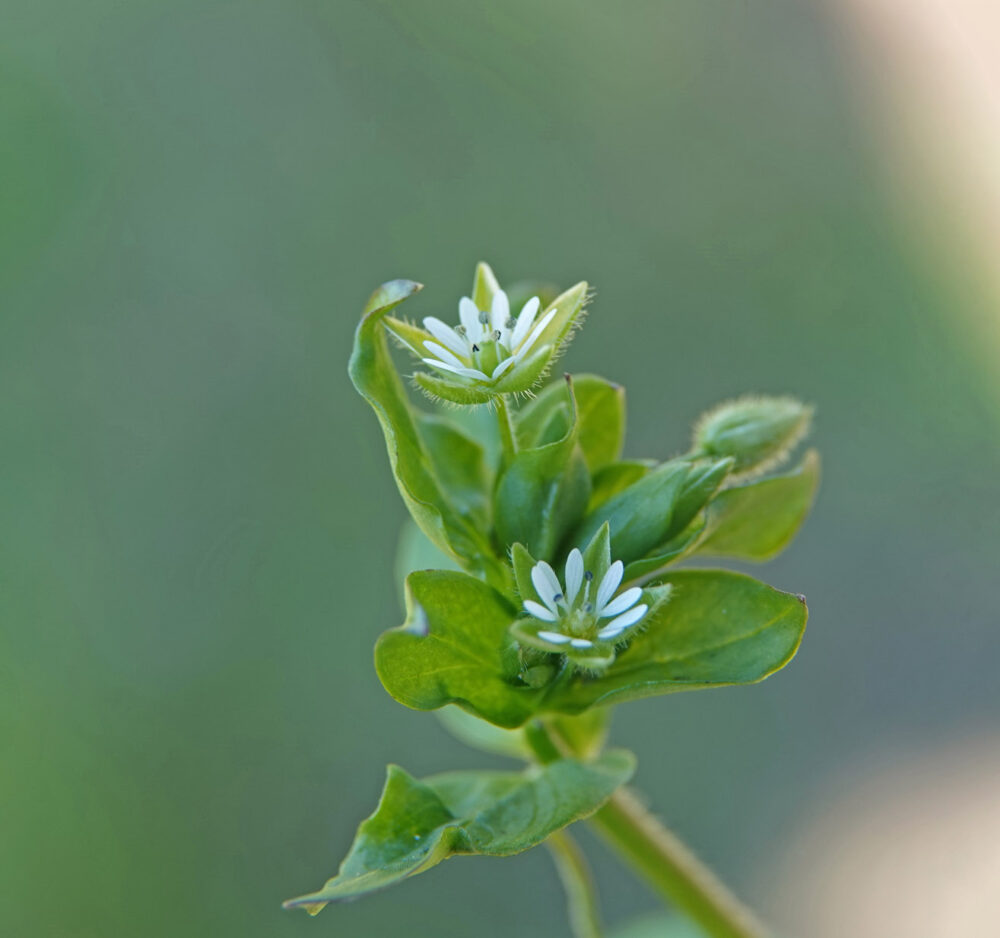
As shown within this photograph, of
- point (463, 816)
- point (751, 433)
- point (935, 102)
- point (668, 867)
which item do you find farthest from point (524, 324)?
point (935, 102)

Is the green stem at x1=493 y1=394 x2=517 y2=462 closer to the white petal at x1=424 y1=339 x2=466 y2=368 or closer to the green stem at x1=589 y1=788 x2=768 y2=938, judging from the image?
the white petal at x1=424 y1=339 x2=466 y2=368

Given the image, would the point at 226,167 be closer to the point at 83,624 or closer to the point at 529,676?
the point at 83,624

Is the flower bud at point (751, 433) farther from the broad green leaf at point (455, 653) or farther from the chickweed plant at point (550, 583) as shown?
the broad green leaf at point (455, 653)

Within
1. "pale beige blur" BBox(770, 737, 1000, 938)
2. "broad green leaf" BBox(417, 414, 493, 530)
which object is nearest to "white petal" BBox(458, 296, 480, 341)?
"broad green leaf" BBox(417, 414, 493, 530)

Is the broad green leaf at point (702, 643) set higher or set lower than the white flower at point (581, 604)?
lower

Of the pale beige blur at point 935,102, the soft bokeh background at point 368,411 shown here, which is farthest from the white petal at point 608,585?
the pale beige blur at point 935,102

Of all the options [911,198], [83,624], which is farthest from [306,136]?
[911,198]

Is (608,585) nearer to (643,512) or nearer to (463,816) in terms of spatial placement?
(643,512)
